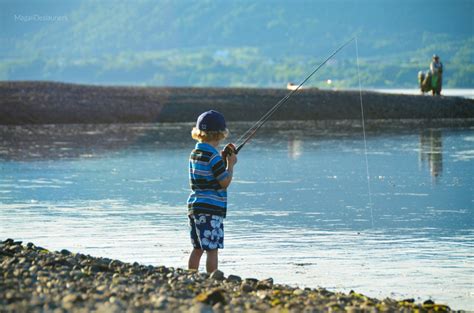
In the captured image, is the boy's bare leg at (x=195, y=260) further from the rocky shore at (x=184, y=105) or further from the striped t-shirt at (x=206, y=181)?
the rocky shore at (x=184, y=105)

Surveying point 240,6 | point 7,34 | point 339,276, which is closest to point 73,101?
point 339,276

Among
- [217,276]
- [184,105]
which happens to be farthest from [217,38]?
[217,276]

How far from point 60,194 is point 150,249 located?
4.16m

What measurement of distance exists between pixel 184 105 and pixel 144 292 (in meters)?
26.5

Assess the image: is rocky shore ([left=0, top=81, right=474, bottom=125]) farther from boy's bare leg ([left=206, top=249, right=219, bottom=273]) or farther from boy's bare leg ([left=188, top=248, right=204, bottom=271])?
boy's bare leg ([left=206, top=249, right=219, bottom=273])

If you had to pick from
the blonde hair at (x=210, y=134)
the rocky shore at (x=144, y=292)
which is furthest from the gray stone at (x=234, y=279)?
the blonde hair at (x=210, y=134)

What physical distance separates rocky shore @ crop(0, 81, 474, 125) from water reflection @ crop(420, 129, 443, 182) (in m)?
8.12

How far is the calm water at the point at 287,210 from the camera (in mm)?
8750

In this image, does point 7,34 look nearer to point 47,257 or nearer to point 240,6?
point 240,6

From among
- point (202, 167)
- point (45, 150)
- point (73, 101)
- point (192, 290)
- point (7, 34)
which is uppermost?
point (7, 34)

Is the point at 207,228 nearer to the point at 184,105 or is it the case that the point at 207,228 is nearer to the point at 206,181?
the point at 206,181

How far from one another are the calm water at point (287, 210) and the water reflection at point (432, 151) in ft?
0.10

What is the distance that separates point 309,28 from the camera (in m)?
156

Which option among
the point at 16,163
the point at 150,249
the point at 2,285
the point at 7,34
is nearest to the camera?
the point at 2,285
